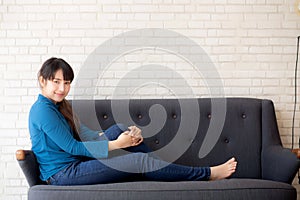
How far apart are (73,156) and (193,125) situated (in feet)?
2.85

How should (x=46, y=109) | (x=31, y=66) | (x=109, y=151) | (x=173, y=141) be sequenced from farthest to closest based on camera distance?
1. (x=31, y=66)
2. (x=173, y=141)
3. (x=109, y=151)
4. (x=46, y=109)

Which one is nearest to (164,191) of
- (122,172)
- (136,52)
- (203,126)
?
(122,172)

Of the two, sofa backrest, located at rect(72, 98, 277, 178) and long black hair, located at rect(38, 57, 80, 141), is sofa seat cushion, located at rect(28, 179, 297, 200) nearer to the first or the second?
long black hair, located at rect(38, 57, 80, 141)

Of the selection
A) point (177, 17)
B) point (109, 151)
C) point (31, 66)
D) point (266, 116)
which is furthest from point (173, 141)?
point (31, 66)

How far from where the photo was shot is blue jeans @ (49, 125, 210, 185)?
238 centimetres

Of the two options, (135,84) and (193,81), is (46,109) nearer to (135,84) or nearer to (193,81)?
(135,84)

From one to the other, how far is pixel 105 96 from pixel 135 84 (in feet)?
0.77

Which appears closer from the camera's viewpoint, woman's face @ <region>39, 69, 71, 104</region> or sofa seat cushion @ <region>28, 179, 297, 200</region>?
sofa seat cushion @ <region>28, 179, 297, 200</region>

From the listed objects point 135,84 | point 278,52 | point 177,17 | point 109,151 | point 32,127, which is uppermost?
point 177,17

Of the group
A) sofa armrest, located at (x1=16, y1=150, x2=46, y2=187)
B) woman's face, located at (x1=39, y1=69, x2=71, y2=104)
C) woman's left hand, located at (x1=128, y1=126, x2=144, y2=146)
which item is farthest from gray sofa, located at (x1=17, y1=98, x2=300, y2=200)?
sofa armrest, located at (x1=16, y1=150, x2=46, y2=187)

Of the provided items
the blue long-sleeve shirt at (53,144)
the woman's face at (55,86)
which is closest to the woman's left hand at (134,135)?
the blue long-sleeve shirt at (53,144)

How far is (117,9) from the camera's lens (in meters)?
3.16

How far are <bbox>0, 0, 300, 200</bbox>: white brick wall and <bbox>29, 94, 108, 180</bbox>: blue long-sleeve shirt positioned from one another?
74 centimetres

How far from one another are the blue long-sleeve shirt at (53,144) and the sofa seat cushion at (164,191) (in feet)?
0.69
